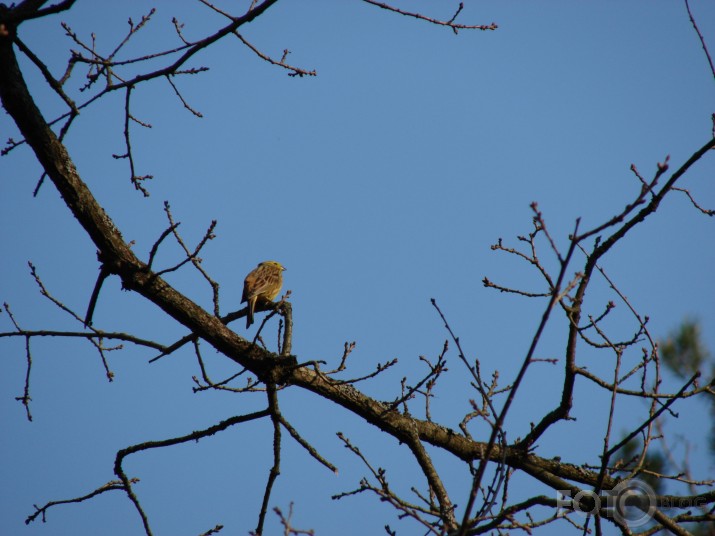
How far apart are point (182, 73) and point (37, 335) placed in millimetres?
1874

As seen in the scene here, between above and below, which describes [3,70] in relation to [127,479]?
above

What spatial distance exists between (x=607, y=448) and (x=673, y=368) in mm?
7957

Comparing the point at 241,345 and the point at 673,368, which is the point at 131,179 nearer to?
the point at 241,345

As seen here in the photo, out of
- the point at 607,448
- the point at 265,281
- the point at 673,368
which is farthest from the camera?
the point at 673,368

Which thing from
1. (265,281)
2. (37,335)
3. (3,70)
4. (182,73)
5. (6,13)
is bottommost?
(37,335)

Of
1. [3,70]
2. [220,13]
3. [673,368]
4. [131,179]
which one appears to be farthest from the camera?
[673,368]

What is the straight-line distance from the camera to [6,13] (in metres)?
3.51

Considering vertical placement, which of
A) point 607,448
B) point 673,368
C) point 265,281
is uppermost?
point 673,368

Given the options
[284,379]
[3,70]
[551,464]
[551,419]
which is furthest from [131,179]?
[551,464]

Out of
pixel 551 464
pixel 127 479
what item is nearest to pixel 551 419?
pixel 551 464

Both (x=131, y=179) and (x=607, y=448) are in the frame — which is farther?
(x=131, y=179)

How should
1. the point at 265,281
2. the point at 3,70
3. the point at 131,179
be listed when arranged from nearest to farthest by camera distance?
the point at 3,70 < the point at 131,179 < the point at 265,281

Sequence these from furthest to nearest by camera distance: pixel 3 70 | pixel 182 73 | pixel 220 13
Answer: pixel 182 73, pixel 220 13, pixel 3 70

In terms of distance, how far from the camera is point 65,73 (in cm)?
394
